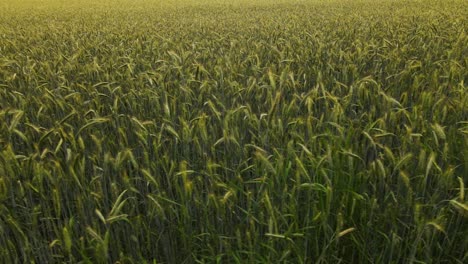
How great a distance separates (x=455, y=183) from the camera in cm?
184

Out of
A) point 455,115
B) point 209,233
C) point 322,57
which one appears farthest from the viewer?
point 322,57

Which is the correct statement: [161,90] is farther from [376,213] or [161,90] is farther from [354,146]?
[376,213]

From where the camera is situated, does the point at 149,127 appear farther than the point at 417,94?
No

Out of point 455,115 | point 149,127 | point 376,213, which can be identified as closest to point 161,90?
point 149,127

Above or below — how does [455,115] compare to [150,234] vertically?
above

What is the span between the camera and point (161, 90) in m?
2.59

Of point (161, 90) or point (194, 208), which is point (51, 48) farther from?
point (194, 208)

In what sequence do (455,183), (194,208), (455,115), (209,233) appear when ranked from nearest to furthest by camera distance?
(209,233)
(194,208)
(455,183)
(455,115)

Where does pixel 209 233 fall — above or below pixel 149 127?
below

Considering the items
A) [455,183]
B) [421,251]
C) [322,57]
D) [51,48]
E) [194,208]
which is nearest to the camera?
[421,251]

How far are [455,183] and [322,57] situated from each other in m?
2.07

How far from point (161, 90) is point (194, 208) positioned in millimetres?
1126

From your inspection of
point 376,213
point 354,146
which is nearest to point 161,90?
point 354,146

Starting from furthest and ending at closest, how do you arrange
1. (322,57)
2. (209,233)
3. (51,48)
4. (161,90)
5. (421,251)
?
(51,48) → (322,57) → (161,90) → (209,233) → (421,251)
